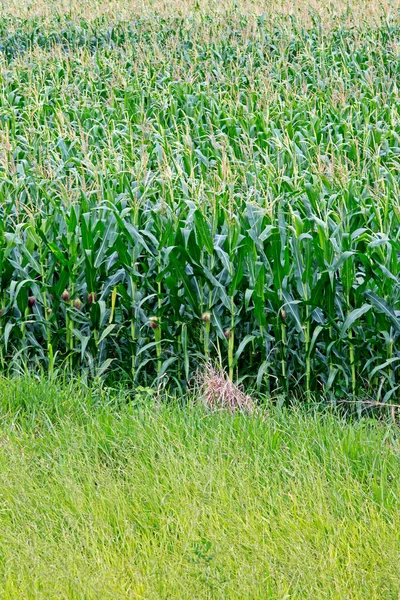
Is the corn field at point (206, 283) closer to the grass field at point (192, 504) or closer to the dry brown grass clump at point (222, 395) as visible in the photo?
the dry brown grass clump at point (222, 395)

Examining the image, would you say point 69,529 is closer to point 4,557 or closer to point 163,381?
point 4,557

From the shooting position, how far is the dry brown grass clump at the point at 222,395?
5.66m

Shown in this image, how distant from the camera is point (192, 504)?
440cm

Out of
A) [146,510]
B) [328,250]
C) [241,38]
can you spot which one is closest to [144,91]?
[241,38]

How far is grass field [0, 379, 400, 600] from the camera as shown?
12.6ft

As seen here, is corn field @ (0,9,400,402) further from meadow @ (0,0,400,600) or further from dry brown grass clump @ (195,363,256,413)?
dry brown grass clump @ (195,363,256,413)

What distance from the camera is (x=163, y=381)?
625cm

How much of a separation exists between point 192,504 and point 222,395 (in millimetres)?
1336

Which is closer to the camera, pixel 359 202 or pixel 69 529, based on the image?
pixel 69 529

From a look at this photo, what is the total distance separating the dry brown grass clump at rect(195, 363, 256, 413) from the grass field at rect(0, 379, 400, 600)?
0.60ft

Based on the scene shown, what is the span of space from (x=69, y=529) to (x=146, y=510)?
394mm

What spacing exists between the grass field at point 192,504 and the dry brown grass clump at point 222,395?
0.18 metres

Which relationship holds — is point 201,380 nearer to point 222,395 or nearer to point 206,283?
point 222,395

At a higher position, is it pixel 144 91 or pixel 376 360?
pixel 144 91
